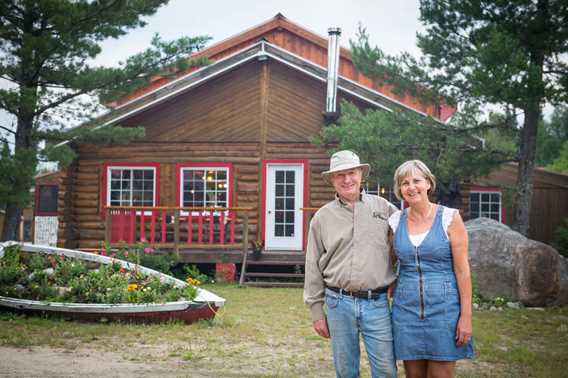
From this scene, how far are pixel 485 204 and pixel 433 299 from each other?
1718cm

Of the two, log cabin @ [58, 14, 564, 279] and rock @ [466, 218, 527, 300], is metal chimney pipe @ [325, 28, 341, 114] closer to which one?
log cabin @ [58, 14, 564, 279]

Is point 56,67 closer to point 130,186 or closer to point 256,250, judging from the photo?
point 130,186

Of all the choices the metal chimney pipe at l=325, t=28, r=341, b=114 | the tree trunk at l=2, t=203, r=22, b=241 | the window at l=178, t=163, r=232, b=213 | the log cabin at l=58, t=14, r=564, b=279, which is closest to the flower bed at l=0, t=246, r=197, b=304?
the tree trunk at l=2, t=203, r=22, b=241

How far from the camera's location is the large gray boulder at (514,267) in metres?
10.2

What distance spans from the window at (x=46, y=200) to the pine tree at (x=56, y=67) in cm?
1311

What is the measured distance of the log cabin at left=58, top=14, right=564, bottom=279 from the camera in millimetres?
15070

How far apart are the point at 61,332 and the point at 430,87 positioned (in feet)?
30.2

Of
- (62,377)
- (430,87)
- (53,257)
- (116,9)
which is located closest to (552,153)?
(430,87)

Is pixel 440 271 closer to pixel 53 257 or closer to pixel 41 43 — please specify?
pixel 53 257

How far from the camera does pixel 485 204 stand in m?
19.7

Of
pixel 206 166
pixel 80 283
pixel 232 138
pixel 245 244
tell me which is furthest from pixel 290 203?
pixel 80 283

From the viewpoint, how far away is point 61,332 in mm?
7406

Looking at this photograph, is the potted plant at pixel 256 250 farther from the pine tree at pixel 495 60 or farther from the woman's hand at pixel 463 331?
the woman's hand at pixel 463 331

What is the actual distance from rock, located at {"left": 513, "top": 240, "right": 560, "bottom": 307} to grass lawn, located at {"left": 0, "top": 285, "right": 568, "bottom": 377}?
2.57ft
